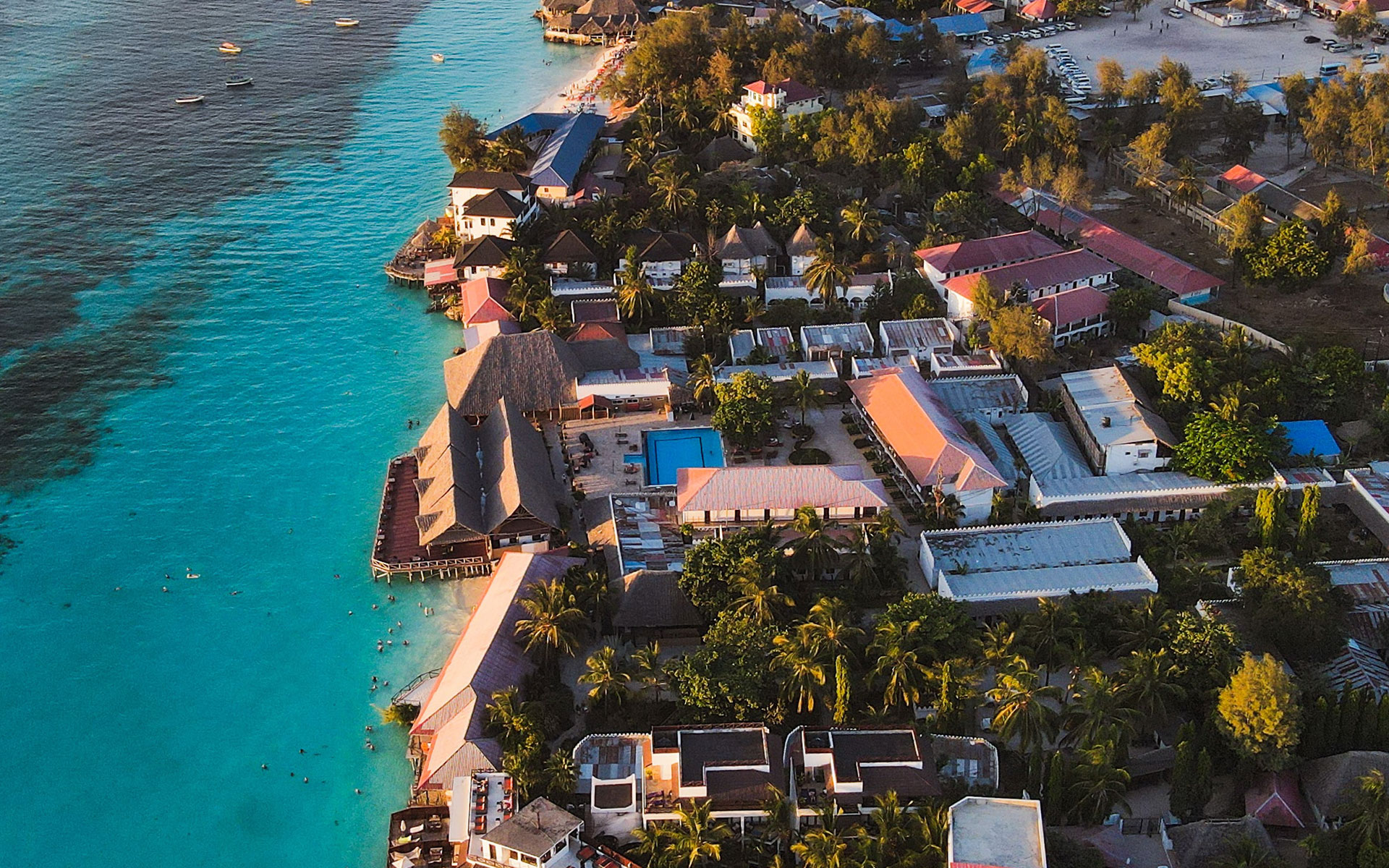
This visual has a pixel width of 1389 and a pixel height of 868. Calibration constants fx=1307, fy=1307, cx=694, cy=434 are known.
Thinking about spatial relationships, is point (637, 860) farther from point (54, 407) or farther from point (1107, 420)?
point (54, 407)

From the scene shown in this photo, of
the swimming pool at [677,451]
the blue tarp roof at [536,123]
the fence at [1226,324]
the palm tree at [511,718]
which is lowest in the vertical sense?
the fence at [1226,324]

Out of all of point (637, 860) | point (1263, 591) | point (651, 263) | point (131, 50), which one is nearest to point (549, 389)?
point (651, 263)

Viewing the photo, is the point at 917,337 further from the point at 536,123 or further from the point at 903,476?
the point at 536,123

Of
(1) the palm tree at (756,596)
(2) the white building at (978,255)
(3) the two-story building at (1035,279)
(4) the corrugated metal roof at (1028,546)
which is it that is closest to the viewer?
(1) the palm tree at (756,596)

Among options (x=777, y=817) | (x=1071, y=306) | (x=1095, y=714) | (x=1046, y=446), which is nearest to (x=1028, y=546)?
(x=1046, y=446)

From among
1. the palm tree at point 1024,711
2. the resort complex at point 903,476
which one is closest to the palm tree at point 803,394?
the resort complex at point 903,476

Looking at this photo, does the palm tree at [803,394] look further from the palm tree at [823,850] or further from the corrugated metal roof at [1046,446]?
the palm tree at [823,850]

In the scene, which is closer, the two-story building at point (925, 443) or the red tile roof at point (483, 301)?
the two-story building at point (925, 443)
